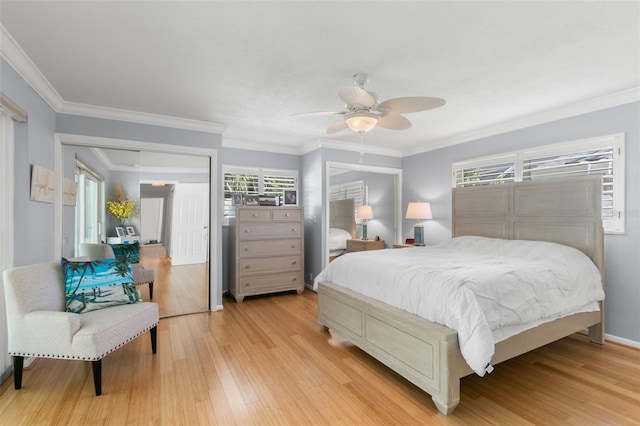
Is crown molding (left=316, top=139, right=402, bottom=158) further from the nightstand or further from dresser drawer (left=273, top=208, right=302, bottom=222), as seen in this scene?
the nightstand

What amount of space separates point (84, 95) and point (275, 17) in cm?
240

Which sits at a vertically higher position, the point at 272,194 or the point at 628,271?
the point at 272,194

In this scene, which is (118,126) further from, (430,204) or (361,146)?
(430,204)

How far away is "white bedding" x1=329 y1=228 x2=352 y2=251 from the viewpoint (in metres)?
5.31

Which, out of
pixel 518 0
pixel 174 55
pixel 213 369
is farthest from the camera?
pixel 213 369

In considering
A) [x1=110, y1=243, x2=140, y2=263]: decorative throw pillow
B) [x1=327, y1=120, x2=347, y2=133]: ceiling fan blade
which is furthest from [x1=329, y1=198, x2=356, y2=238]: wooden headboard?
[x1=110, y1=243, x2=140, y2=263]: decorative throw pillow

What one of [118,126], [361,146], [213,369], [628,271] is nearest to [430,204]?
[361,146]

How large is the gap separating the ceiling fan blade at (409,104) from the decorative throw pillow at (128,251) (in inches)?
127

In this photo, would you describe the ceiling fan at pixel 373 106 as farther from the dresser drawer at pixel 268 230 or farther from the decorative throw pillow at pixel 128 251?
the decorative throw pillow at pixel 128 251

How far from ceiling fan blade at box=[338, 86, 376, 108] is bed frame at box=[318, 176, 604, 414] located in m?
1.61

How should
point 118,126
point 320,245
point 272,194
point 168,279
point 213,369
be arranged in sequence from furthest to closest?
point 272,194, point 320,245, point 168,279, point 118,126, point 213,369

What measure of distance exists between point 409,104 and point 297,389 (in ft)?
7.47

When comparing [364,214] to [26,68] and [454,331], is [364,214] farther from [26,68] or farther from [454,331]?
[26,68]

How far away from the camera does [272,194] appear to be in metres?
5.29
